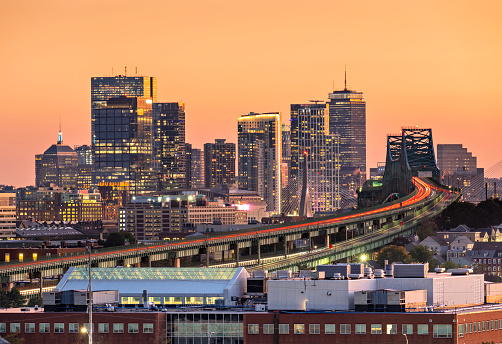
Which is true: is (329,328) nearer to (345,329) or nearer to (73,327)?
(345,329)

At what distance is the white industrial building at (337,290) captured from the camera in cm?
11750

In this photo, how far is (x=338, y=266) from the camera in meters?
127

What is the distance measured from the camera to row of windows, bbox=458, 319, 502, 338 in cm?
11012

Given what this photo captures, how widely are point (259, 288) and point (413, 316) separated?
24662mm

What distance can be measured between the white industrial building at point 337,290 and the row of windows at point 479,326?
22.7 ft

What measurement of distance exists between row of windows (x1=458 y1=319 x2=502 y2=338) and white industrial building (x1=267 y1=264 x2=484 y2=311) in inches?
272

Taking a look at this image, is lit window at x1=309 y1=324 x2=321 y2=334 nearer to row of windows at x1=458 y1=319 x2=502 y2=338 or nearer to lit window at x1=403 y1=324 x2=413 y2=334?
lit window at x1=403 y1=324 x2=413 y2=334

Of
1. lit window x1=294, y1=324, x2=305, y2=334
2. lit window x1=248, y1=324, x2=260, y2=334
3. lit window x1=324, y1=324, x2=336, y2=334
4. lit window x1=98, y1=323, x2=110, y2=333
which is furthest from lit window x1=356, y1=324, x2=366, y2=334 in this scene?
lit window x1=98, y1=323, x2=110, y2=333

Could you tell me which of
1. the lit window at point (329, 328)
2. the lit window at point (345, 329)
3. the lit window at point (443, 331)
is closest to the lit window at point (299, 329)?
the lit window at point (329, 328)

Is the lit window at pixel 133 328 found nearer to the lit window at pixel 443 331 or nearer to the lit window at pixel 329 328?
the lit window at pixel 329 328

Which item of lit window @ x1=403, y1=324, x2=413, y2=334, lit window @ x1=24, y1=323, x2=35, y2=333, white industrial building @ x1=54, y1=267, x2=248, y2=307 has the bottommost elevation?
lit window @ x1=24, y1=323, x2=35, y2=333

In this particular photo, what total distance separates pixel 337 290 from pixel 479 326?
1203cm

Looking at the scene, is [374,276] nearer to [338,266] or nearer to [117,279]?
[338,266]

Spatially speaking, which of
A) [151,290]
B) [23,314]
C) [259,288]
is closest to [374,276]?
[259,288]
